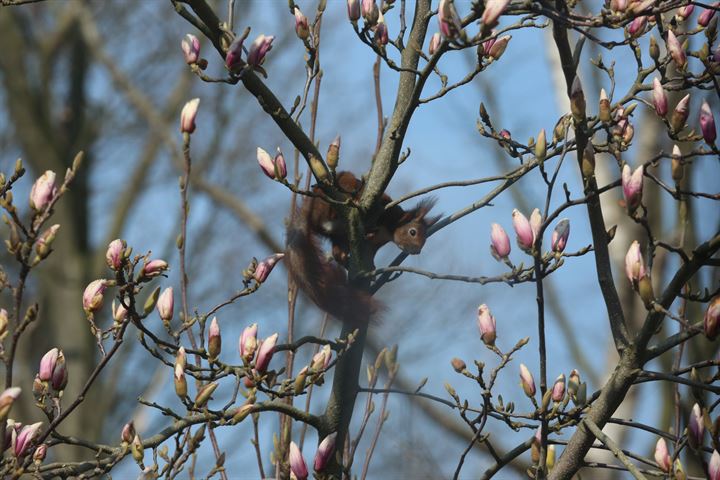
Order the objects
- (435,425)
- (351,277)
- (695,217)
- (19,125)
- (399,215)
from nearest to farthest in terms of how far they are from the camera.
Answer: (351,277) → (399,215) → (695,217) → (435,425) → (19,125)

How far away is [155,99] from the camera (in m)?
9.77

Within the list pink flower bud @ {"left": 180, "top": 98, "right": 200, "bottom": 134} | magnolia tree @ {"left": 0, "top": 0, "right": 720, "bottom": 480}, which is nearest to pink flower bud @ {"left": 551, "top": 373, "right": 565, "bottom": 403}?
magnolia tree @ {"left": 0, "top": 0, "right": 720, "bottom": 480}

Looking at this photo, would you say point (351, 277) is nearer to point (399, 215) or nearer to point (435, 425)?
point (399, 215)

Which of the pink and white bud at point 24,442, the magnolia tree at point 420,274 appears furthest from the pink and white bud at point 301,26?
the pink and white bud at point 24,442

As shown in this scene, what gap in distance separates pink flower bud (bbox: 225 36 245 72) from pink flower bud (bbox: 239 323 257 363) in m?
0.55

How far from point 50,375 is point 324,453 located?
23.3 inches

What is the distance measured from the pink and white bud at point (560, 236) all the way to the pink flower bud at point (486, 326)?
205mm

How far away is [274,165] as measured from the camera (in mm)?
2123

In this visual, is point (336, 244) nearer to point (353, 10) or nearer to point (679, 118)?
point (353, 10)

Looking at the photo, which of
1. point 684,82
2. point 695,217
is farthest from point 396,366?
point 695,217

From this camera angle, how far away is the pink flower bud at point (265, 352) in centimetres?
191

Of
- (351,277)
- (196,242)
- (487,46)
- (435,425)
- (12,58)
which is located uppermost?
(12,58)

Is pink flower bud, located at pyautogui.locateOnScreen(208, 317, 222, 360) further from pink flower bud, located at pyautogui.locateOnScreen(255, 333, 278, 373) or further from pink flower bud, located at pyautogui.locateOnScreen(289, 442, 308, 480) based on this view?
pink flower bud, located at pyautogui.locateOnScreen(289, 442, 308, 480)

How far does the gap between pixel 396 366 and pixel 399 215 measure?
1.22m
